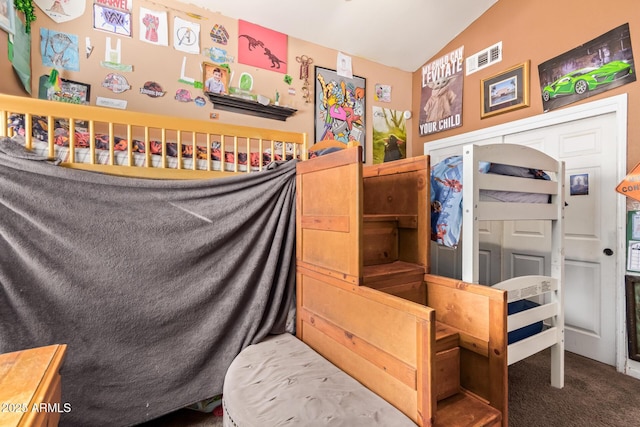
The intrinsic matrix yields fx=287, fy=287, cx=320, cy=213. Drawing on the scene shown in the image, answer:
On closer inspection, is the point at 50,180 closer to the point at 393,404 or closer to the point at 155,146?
the point at 155,146

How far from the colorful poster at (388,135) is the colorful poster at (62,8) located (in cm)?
268

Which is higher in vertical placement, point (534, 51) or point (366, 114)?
point (534, 51)

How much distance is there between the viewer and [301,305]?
1.72 metres

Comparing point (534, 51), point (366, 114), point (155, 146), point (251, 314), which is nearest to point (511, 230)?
point (534, 51)

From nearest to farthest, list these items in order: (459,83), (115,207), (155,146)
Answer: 1. (115,207)
2. (155,146)
3. (459,83)

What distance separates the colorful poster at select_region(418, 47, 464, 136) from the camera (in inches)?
123

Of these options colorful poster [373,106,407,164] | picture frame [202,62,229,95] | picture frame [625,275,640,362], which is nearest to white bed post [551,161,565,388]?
picture frame [625,275,640,362]

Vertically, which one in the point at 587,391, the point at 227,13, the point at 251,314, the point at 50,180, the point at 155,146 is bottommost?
the point at 587,391

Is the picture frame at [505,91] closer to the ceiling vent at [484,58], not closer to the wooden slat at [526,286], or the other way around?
the ceiling vent at [484,58]

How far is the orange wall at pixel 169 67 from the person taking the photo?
1.98 m

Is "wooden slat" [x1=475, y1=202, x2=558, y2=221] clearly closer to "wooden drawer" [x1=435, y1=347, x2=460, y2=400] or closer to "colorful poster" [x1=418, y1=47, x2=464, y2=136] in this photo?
"wooden drawer" [x1=435, y1=347, x2=460, y2=400]

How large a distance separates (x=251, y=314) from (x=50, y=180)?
3.80ft

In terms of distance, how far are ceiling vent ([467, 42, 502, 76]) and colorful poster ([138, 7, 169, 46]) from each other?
2.88 metres

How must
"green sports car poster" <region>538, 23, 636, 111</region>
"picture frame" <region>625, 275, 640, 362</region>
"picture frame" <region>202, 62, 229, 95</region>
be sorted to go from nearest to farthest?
"picture frame" <region>625, 275, 640, 362</region> < "green sports car poster" <region>538, 23, 636, 111</region> < "picture frame" <region>202, 62, 229, 95</region>
